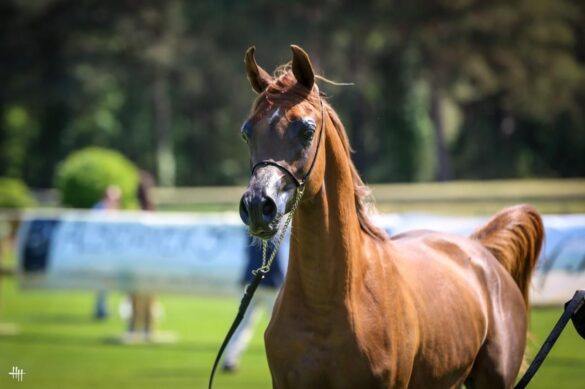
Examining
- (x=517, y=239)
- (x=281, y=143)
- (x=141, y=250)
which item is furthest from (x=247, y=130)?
(x=141, y=250)

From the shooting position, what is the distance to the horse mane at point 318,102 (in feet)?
14.2

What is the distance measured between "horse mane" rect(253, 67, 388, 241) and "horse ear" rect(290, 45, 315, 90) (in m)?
0.03

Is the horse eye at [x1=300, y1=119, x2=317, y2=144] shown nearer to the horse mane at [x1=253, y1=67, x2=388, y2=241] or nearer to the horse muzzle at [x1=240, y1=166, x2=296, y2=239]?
the horse mane at [x1=253, y1=67, x2=388, y2=241]

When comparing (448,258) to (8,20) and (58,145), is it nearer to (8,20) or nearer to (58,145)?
(8,20)

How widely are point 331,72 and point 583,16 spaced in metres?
10.7

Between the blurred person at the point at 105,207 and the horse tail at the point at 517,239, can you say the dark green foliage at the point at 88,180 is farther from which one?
the horse tail at the point at 517,239

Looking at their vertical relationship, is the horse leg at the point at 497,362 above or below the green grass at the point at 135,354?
above

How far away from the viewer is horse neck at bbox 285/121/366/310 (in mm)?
4426

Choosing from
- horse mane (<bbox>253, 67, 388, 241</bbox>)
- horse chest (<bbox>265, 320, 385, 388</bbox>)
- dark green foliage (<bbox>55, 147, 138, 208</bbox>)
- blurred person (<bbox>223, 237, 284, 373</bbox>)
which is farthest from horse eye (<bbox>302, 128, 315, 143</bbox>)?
dark green foliage (<bbox>55, 147, 138, 208</bbox>)

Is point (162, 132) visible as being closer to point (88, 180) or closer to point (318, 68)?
point (318, 68)

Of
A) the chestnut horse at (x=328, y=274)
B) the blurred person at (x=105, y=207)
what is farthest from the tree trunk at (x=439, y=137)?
the chestnut horse at (x=328, y=274)

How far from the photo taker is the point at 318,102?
441 cm

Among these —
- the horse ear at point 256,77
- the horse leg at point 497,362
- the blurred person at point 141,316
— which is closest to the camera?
the horse ear at point 256,77

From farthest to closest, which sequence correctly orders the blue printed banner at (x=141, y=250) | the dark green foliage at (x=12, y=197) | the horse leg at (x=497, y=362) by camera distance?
the dark green foliage at (x=12, y=197) → the blue printed banner at (x=141, y=250) → the horse leg at (x=497, y=362)
